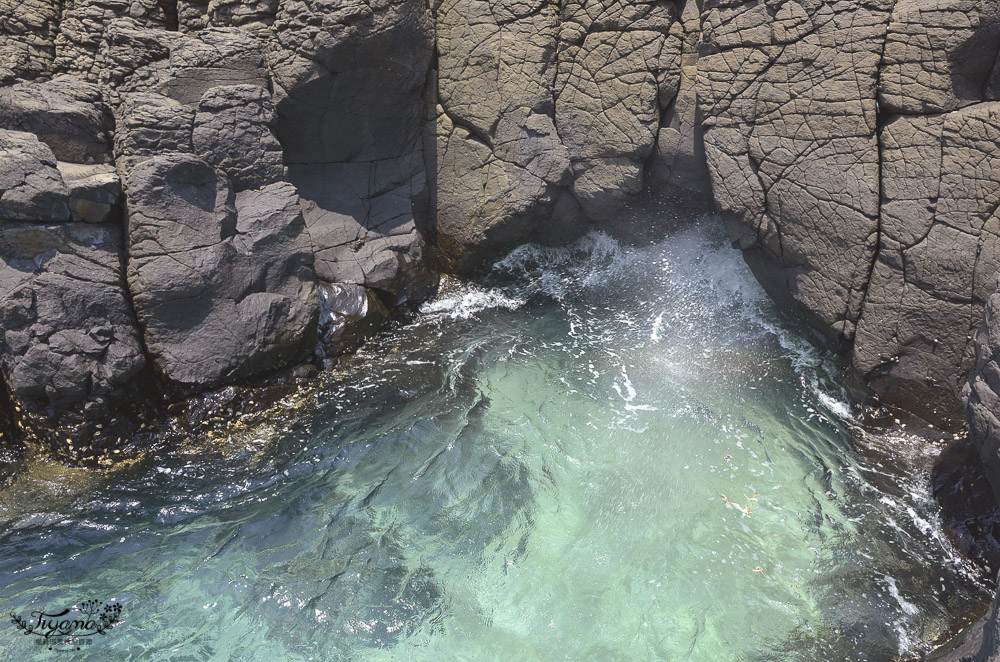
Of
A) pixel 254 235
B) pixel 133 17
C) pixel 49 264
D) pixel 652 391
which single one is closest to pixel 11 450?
pixel 49 264

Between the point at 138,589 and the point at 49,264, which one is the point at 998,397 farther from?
the point at 49,264

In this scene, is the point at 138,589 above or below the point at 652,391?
below

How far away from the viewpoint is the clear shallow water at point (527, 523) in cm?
371

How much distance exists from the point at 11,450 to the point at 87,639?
1.92 metres

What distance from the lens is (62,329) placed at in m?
4.84

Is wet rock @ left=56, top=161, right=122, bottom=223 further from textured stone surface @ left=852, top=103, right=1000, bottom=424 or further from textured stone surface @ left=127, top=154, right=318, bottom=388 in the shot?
textured stone surface @ left=852, top=103, right=1000, bottom=424

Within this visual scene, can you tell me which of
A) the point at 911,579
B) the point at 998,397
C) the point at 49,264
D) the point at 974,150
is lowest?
the point at 911,579

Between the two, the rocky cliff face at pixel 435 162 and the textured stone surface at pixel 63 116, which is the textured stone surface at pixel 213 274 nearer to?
the rocky cliff face at pixel 435 162

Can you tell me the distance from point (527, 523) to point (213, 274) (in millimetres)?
2956

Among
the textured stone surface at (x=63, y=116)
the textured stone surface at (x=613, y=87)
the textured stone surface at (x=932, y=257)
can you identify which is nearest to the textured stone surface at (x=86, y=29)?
the textured stone surface at (x=63, y=116)

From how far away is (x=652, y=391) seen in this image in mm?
5398

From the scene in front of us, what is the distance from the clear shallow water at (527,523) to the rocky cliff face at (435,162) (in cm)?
66

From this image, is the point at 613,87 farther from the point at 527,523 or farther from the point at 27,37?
the point at 27,37

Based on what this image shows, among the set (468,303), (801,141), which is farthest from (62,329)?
(801,141)
